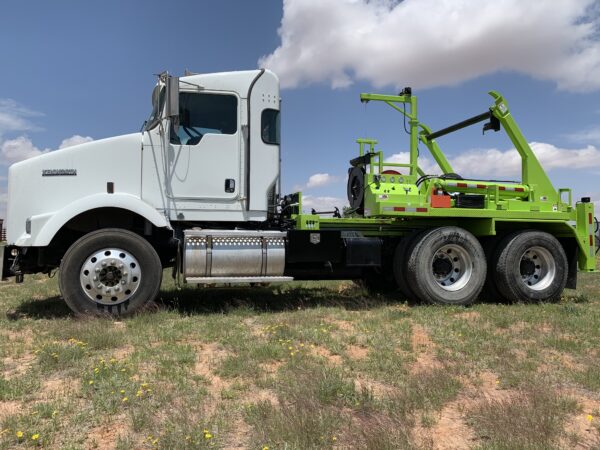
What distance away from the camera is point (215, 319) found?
6.26 meters

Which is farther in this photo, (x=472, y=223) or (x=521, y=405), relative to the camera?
(x=472, y=223)

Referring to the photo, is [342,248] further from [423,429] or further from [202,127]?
[423,429]

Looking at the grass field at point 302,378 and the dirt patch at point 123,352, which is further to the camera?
the dirt patch at point 123,352

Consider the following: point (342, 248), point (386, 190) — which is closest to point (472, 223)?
point (386, 190)

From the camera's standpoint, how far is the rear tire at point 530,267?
7.68 meters

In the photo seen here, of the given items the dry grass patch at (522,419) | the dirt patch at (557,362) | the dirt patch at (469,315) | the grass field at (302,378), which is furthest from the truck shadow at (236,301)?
the dry grass patch at (522,419)

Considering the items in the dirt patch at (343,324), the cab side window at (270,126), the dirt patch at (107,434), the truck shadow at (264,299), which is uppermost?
the cab side window at (270,126)

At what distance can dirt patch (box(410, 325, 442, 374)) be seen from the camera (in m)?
4.48

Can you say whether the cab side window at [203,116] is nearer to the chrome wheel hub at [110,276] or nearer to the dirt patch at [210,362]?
the chrome wheel hub at [110,276]

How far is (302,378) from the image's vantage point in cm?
402

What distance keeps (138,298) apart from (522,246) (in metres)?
5.64

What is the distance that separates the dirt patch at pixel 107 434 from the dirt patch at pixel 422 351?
2376mm

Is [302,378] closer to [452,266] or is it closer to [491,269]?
[452,266]

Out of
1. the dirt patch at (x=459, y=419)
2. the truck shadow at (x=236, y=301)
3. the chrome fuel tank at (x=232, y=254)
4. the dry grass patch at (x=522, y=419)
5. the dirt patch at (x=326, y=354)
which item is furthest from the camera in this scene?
the truck shadow at (x=236, y=301)
